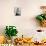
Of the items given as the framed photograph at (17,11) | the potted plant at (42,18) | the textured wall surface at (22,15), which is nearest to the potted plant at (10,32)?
the textured wall surface at (22,15)

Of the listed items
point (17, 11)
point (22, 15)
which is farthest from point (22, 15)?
point (17, 11)

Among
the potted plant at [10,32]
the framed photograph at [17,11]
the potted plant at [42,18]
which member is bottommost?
the potted plant at [10,32]

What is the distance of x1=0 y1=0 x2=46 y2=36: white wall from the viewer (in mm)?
2691

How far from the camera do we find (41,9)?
2.71 m

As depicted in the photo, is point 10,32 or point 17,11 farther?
point 17,11

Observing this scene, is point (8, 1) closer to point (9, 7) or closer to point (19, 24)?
point (9, 7)

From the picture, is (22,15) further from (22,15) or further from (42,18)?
(42,18)

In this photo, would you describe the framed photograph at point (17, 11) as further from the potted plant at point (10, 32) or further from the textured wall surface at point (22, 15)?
the potted plant at point (10, 32)

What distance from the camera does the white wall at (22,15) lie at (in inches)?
106

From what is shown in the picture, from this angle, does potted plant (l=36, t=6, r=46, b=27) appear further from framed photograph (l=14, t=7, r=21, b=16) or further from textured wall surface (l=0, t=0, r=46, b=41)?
framed photograph (l=14, t=7, r=21, b=16)

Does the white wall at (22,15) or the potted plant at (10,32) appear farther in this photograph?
the white wall at (22,15)

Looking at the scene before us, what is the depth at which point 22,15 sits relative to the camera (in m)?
2.71

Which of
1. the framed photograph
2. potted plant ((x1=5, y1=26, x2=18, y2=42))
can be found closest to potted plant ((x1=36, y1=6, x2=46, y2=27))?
the framed photograph

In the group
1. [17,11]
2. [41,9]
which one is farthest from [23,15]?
[41,9]
